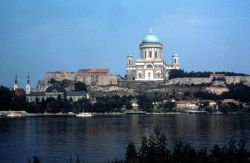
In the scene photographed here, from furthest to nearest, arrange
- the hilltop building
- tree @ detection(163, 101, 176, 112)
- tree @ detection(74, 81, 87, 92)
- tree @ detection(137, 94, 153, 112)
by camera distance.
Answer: the hilltop building, tree @ detection(74, 81, 87, 92), tree @ detection(137, 94, 153, 112), tree @ detection(163, 101, 176, 112)

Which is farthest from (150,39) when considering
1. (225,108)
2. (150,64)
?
(225,108)

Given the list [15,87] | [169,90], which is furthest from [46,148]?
[15,87]

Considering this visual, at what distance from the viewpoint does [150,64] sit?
9600 centimetres

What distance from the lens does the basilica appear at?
96.4 metres

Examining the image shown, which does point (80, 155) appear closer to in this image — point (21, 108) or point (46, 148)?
point (46, 148)

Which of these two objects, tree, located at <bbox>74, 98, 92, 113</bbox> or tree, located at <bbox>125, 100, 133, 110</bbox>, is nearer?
tree, located at <bbox>74, 98, 92, 113</bbox>

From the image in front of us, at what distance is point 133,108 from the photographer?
82.4 metres

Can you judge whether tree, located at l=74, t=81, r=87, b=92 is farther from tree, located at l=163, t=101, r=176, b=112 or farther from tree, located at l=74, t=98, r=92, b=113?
tree, located at l=163, t=101, r=176, b=112

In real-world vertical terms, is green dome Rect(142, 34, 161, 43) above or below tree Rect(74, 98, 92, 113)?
above

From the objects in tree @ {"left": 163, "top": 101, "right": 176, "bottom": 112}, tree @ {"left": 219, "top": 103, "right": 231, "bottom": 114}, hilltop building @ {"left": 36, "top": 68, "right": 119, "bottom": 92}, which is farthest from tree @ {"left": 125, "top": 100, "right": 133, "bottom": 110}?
hilltop building @ {"left": 36, "top": 68, "right": 119, "bottom": 92}

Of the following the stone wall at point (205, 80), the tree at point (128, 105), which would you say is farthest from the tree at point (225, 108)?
the stone wall at point (205, 80)

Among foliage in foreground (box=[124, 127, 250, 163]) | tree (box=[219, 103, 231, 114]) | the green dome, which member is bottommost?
foliage in foreground (box=[124, 127, 250, 163])

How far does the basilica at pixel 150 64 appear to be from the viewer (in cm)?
9645

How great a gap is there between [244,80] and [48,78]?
35.9m
